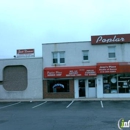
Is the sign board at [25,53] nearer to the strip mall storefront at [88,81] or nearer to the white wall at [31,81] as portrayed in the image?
the white wall at [31,81]

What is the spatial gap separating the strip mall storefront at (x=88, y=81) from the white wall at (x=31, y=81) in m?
0.81

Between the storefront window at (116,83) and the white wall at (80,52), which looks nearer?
the storefront window at (116,83)

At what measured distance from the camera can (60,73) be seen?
25.6 metres

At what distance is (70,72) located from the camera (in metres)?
25.4

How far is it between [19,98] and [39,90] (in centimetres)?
266

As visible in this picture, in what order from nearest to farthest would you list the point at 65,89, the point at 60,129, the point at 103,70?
the point at 60,129 < the point at 103,70 < the point at 65,89

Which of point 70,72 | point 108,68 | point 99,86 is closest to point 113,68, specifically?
point 108,68

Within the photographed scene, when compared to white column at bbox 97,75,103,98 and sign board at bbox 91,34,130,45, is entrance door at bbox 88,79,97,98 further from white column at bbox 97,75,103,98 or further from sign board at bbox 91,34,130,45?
sign board at bbox 91,34,130,45

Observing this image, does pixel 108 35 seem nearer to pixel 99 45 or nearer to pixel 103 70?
pixel 99 45

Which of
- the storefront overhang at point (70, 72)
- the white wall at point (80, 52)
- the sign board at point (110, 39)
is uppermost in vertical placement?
the sign board at point (110, 39)

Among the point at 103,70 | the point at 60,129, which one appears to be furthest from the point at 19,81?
the point at 60,129

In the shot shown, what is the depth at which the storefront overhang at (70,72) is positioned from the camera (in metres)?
25.1

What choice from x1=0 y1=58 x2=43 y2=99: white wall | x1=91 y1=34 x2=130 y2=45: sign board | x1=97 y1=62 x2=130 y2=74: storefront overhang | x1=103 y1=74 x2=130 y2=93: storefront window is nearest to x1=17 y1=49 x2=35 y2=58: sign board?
x1=0 y1=58 x2=43 y2=99: white wall

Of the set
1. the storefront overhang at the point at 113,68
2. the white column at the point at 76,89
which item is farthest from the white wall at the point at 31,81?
the storefront overhang at the point at 113,68
